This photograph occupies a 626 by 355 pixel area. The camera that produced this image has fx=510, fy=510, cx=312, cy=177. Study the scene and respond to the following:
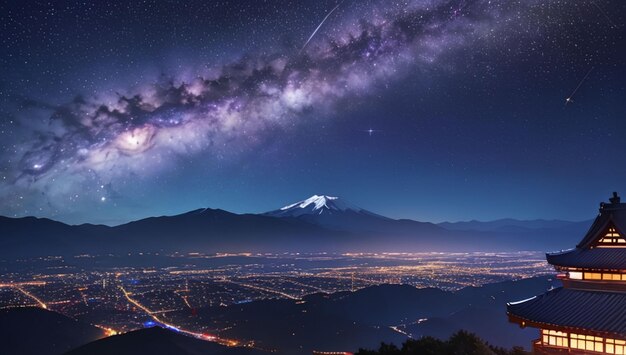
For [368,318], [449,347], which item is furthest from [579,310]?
[368,318]

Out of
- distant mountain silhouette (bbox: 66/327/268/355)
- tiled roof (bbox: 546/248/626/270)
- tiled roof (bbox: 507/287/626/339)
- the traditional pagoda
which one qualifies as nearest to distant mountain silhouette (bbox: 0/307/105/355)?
distant mountain silhouette (bbox: 66/327/268/355)

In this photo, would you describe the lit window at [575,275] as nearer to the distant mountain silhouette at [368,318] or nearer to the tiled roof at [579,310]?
the tiled roof at [579,310]

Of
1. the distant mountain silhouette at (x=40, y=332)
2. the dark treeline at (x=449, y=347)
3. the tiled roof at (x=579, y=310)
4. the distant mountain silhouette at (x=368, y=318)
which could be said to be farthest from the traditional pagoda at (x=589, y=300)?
the distant mountain silhouette at (x=40, y=332)

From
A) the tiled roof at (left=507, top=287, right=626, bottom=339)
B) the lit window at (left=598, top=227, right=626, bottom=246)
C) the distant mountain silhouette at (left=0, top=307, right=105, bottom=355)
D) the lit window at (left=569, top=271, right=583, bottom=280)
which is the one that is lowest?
the distant mountain silhouette at (left=0, top=307, right=105, bottom=355)

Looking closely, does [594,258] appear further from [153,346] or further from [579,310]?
[153,346]

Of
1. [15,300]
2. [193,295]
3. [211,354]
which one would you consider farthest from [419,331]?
[15,300]

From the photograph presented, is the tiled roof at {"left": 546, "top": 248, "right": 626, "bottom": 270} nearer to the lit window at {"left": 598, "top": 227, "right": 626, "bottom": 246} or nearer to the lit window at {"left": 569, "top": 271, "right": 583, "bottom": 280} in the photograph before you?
the lit window at {"left": 598, "top": 227, "right": 626, "bottom": 246}
